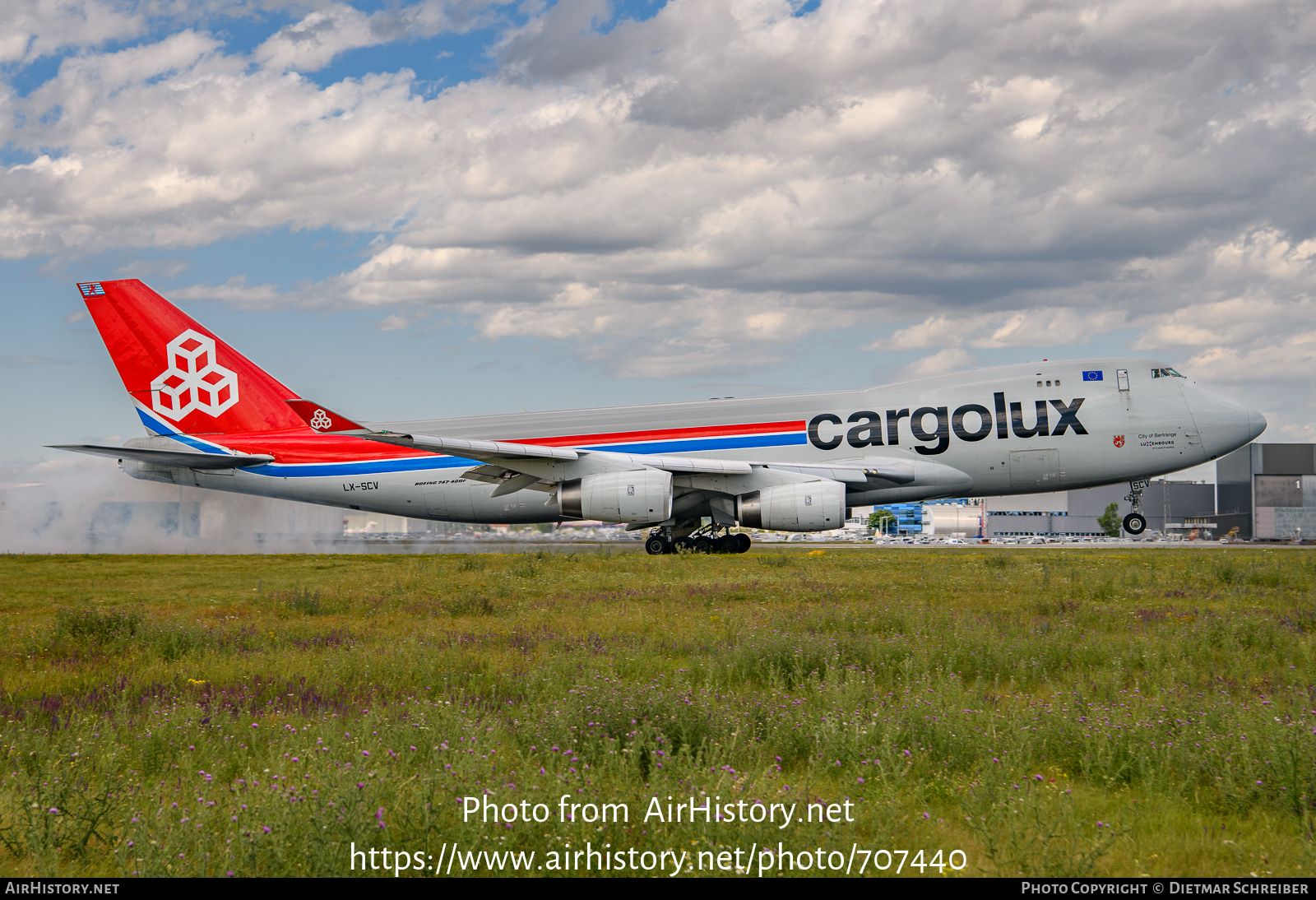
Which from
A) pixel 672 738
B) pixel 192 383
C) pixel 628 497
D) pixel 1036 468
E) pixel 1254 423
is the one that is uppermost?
pixel 192 383

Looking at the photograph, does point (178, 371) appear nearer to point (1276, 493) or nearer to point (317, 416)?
point (317, 416)

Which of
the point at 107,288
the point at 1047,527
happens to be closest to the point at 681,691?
the point at 107,288

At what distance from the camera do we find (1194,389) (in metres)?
26.4

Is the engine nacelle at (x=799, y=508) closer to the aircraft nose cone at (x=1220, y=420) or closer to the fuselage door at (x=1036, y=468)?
the fuselage door at (x=1036, y=468)

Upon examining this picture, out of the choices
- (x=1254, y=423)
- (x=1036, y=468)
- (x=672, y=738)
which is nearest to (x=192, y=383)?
(x=1036, y=468)

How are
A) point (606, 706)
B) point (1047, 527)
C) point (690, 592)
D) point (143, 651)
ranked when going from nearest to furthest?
point (606, 706) → point (143, 651) → point (690, 592) → point (1047, 527)

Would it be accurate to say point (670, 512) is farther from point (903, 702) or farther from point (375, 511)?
point (903, 702)

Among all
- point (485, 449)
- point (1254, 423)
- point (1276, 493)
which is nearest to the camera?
point (485, 449)

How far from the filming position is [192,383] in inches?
1166

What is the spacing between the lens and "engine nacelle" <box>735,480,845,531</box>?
79.8 feet

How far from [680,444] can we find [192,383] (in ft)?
53.6

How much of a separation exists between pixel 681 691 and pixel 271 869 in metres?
3.30

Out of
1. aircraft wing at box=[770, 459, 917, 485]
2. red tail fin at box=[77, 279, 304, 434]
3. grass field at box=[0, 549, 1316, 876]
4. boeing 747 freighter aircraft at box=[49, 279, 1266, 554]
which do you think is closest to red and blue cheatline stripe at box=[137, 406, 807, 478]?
→ boeing 747 freighter aircraft at box=[49, 279, 1266, 554]

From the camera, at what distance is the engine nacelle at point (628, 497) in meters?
24.4
